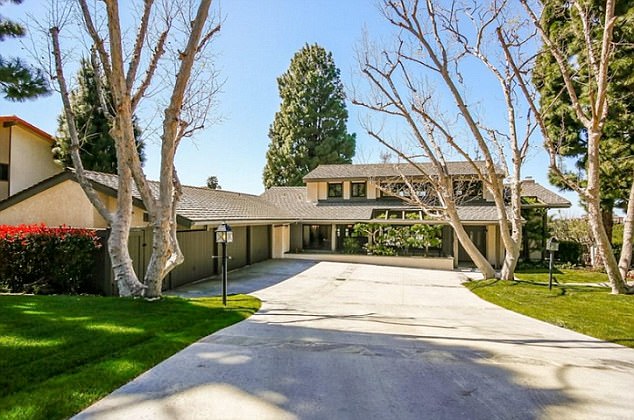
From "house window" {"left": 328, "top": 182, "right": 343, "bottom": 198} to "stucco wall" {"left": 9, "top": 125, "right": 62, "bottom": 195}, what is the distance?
56.0 ft

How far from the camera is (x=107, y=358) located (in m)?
4.52

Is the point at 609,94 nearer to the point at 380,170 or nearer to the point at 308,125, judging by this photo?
the point at 380,170

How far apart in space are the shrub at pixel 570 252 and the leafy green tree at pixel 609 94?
1.97 metres

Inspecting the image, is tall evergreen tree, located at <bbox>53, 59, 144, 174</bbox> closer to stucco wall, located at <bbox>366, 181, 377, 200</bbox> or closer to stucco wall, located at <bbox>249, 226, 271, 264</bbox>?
stucco wall, located at <bbox>249, 226, 271, 264</bbox>

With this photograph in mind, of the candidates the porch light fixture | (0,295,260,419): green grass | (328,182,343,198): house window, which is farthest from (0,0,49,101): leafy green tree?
(328,182,343,198): house window

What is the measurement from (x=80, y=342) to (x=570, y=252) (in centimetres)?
2348

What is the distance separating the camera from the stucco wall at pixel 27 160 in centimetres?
1914

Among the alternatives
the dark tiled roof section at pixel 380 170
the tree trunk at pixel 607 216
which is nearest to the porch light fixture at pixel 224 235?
the dark tiled roof section at pixel 380 170

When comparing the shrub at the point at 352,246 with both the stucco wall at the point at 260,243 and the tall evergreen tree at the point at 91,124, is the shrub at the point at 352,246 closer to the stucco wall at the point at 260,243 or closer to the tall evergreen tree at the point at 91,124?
the stucco wall at the point at 260,243

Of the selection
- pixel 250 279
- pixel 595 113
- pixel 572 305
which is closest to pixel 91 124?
pixel 250 279

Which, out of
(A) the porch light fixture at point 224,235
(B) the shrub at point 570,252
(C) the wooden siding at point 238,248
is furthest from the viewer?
(B) the shrub at point 570,252

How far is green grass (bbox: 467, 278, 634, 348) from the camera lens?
7485mm

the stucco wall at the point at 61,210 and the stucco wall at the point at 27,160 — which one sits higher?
the stucco wall at the point at 27,160

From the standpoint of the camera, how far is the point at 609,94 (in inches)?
549
